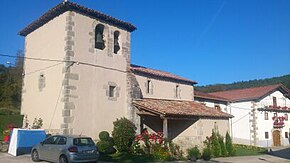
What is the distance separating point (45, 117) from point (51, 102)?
1078mm

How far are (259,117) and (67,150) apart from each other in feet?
90.6

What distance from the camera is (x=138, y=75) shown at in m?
21.7

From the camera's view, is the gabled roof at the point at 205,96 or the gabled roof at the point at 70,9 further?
the gabled roof at the point at 205,96

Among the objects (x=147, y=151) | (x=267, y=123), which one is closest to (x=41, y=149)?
(x=147, y=151)

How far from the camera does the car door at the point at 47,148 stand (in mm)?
13086

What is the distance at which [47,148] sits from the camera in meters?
13.3

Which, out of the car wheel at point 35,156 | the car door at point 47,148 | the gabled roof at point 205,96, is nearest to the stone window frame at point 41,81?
the car wheel at point 35,156

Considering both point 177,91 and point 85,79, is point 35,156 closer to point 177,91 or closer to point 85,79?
point 85,79

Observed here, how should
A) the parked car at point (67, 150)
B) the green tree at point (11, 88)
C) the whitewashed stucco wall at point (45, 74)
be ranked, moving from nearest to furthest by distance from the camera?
the parked car at point (67, 150), the whitewashed stucco wall at point (45, 74), the green tree at point (11, 88)

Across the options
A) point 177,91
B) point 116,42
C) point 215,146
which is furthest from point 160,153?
point 177,91

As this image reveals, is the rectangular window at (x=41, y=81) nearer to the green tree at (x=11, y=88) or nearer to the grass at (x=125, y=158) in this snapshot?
the grass at (x=125, y=158)

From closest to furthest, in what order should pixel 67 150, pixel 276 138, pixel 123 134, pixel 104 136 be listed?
pixel 67 150, pixel 104 136, pixel 123 134, pixel 276 138

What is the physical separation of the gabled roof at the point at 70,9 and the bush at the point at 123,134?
257 inches

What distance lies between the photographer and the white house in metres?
34.0
